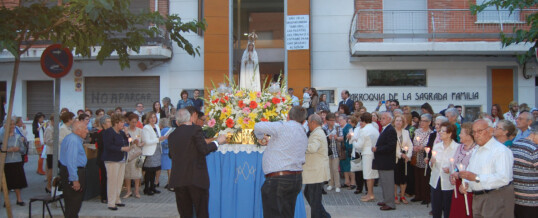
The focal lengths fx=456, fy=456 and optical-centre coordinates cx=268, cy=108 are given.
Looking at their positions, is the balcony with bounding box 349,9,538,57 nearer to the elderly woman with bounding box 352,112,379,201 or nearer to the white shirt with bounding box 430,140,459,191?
the elderly woman with bounding box 352,112,379,201

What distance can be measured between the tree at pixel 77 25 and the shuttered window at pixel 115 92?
8.90m

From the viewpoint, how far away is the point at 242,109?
7.62 metres

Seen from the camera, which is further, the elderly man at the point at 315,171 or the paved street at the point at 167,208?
the paved street at the point at 167,208

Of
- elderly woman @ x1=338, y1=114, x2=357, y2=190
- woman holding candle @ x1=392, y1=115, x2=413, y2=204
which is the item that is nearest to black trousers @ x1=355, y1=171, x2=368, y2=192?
elderly woman @ x1=338, y1=114, x2=357, y2=190

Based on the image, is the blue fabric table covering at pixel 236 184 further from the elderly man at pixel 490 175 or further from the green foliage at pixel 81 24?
the elderly man at pixel 490 175

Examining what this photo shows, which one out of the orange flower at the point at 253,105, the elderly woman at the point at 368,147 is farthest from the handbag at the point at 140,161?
the elderly woman at the point at 368,147

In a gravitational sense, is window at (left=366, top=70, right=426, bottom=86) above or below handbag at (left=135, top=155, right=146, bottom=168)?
above

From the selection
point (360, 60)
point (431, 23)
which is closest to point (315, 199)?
point (360, 60)

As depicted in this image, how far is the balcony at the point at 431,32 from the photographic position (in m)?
15.7

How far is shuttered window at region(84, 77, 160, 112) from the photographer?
17.8 meters

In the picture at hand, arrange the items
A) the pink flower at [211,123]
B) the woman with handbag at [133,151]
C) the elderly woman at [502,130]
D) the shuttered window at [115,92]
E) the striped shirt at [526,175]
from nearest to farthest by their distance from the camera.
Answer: the striped shirt at [526,175] < the elderly woman at [502,130] < the pink flower at [211,123] < the woman with handbag at [133,151] < the shuttered window at [115,92]

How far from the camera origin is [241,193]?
733 centimetres

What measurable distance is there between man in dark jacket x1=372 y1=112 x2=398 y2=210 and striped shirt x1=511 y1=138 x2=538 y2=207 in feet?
10.6

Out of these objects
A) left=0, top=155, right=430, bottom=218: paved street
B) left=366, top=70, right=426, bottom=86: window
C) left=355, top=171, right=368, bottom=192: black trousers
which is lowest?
left=0, top=155, right=430, bottom=218: paved street
